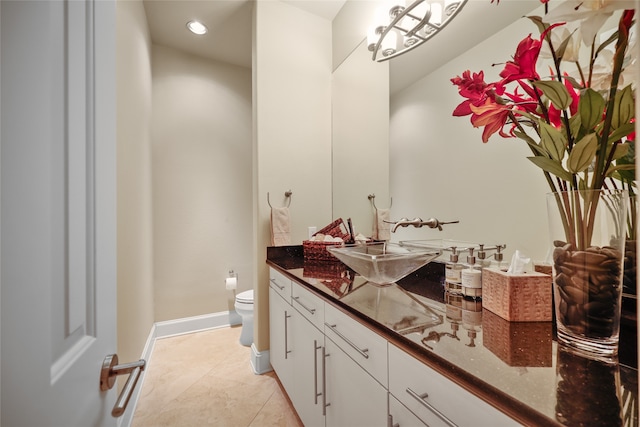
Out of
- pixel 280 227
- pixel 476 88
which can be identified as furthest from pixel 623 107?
pixel 280 227

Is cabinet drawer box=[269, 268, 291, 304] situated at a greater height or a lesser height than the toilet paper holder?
greater

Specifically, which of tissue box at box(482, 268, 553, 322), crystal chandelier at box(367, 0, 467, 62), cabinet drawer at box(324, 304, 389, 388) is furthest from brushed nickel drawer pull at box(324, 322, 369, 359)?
crystal chandelier at box(367, 0, 467, 62)

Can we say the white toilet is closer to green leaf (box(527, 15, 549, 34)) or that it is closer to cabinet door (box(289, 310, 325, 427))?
cabinet door (box(289, 310, 325, 427))

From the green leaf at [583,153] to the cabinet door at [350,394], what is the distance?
0.73 meters

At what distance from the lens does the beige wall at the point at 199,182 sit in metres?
2.63

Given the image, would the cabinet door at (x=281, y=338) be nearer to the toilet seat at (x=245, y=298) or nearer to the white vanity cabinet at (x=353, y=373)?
the white vanity cabinet at (x=353, y=373)

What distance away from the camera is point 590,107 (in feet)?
1.92

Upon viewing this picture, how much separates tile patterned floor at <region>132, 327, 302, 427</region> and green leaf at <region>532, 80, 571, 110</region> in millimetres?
1774

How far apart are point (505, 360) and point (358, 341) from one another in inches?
16.8

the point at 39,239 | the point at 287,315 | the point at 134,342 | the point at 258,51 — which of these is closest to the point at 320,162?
the point at 258,51

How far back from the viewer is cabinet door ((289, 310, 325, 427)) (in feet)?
3.87

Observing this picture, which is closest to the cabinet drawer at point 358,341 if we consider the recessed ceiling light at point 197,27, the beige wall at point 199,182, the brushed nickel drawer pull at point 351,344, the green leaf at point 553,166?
the brushed nickel drawer pull at point 351,344

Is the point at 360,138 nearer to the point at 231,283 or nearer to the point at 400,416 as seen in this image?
the point at 400,416

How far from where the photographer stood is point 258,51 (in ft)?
6.57
